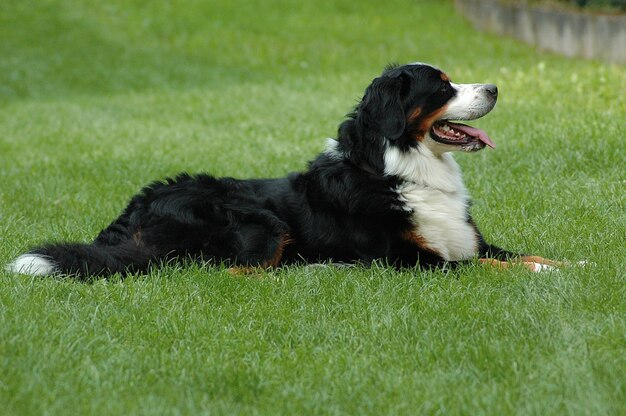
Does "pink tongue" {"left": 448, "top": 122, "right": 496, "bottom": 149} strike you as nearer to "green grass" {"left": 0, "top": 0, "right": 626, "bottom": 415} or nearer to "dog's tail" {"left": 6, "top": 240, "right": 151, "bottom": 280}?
"green grass" {"left": 0, "top": 0, "right": 626, "bottom": 415}

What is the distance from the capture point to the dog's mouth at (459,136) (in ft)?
17.8

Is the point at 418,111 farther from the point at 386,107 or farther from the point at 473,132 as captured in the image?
the point at 473,132

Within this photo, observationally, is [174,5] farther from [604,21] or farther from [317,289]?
[317,289]

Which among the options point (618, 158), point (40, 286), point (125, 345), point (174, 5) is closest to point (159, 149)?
point (618, 158)

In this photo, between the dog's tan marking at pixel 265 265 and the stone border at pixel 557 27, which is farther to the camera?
the stone border at pixel 557 27

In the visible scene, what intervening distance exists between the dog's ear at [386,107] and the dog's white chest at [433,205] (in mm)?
163

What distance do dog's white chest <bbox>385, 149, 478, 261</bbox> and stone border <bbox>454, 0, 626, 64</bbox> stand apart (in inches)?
381

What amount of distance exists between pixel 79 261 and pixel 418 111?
2.04 m

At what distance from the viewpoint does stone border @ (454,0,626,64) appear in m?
14.6

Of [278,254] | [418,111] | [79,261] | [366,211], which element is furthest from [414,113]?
[79,261]

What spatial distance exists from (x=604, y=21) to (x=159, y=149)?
7.80 m

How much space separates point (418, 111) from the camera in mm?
5355

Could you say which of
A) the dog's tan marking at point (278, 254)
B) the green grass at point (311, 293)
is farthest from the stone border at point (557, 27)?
the dog's tan marking at point (278, 254)

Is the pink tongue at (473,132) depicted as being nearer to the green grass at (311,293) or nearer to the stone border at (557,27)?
the green grass at (311,293)
